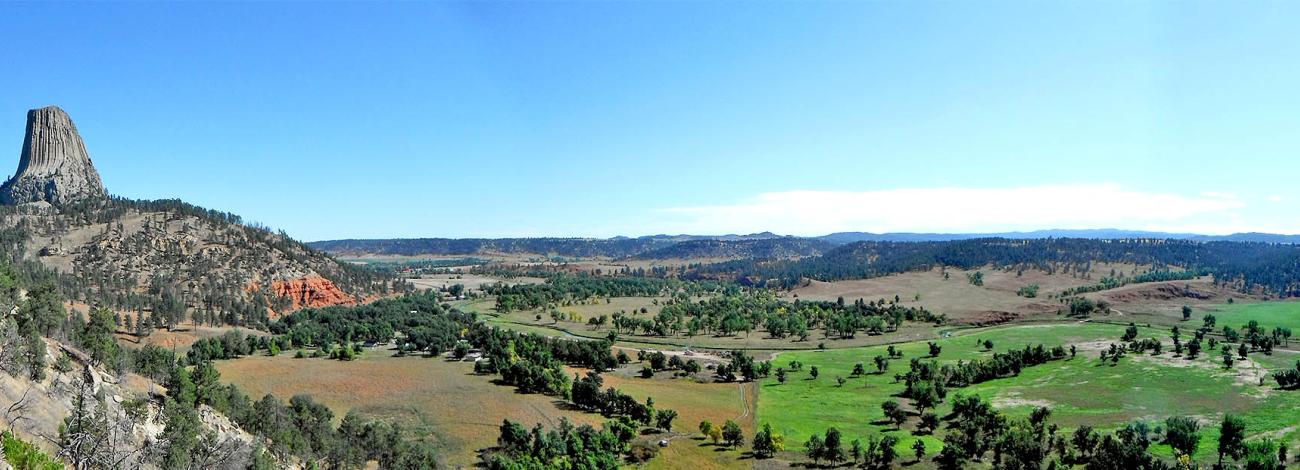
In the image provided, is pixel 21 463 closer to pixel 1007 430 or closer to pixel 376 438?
pixel 376 438

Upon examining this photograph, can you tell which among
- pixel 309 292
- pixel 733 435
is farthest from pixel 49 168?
pixel 733 435

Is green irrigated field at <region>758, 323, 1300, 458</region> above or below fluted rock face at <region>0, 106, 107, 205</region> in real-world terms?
below

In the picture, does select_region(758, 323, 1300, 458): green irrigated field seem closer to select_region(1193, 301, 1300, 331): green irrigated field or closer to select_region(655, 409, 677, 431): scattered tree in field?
select_region(655, 409, 677, 431): scattered tree in field

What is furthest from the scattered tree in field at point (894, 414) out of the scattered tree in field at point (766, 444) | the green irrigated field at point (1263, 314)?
the green irrigated field at point (1263, 314)

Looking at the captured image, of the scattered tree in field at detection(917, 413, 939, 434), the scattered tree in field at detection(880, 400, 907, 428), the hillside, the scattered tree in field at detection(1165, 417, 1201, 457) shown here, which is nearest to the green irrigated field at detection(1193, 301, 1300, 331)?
the scattered tree in field at detection(1165, 417, 1201, 457)

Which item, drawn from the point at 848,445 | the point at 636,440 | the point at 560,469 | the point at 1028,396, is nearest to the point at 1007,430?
the point at 848,445

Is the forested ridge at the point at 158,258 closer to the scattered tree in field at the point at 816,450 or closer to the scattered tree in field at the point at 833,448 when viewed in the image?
the scattered tree in field at the point at 816,450
